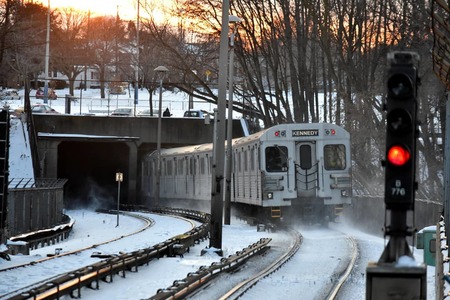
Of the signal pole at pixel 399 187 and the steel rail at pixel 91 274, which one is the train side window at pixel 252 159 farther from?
the signal pole at pixel 399 187

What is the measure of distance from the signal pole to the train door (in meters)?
25.6

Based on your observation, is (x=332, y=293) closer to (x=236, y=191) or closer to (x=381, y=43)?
(x=236, y=191)

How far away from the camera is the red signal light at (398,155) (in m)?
11.1

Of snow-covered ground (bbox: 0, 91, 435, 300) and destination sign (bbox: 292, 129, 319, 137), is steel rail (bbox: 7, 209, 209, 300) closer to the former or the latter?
snow-covered ground (bbox: 0, 91, 435, 300)

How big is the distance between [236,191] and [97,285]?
25480mm

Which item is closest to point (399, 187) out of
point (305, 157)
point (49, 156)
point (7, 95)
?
point (305, 157)

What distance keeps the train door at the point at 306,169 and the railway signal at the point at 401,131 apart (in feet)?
83.7

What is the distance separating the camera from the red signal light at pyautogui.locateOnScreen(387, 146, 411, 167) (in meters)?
11.1

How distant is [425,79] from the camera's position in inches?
1634

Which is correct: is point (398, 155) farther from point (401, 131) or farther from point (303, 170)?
point (303, 170)

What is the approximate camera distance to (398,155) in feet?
36.7

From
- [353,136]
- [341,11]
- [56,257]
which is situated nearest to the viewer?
[56,257]

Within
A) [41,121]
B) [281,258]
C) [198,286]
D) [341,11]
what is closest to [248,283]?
[198,286]

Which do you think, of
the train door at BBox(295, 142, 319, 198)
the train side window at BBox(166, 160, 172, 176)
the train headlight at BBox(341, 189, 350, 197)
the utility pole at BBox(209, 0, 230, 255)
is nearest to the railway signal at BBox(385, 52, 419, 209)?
the utility pole at BBox(209, 0, 230, 255)
